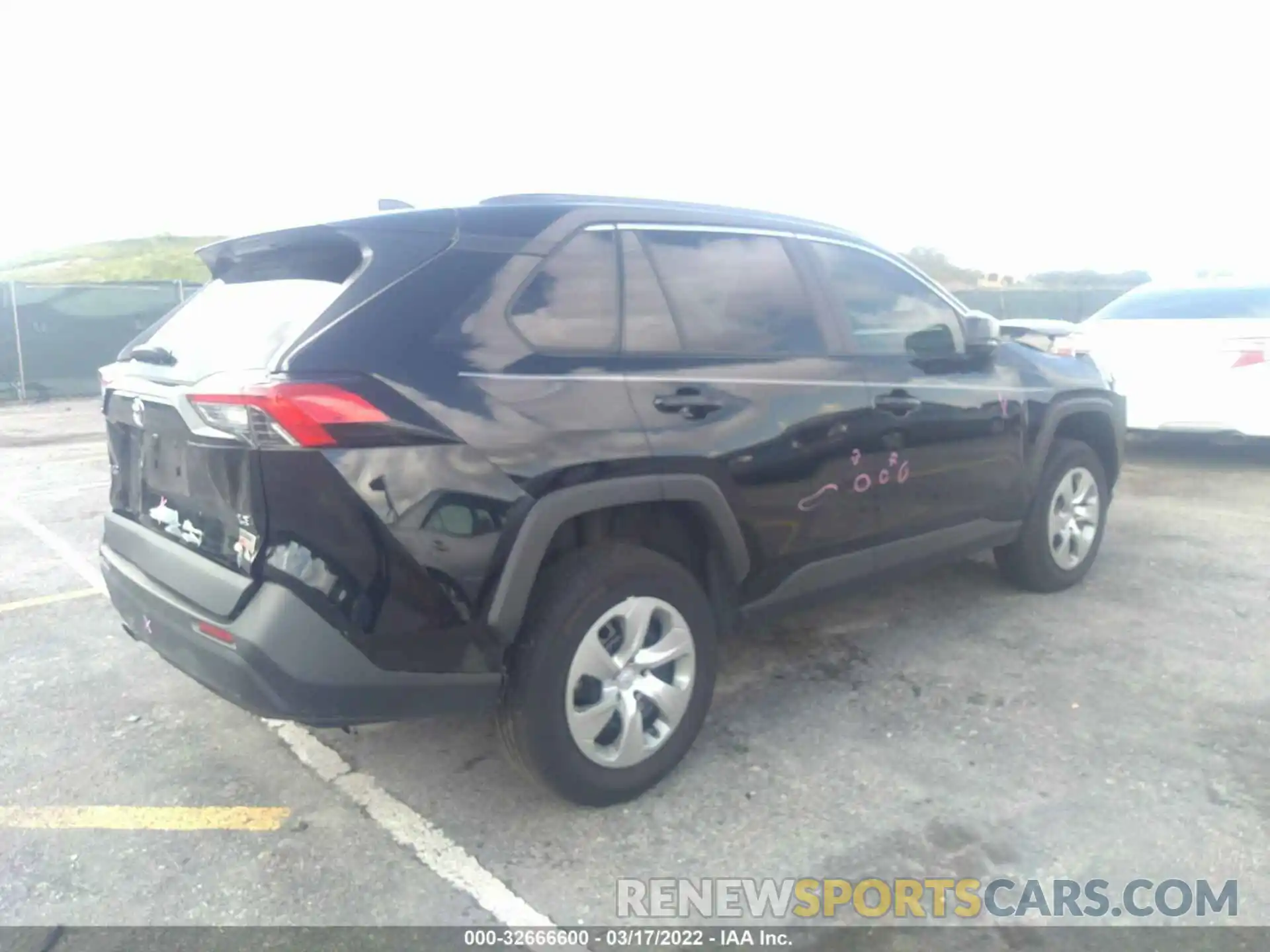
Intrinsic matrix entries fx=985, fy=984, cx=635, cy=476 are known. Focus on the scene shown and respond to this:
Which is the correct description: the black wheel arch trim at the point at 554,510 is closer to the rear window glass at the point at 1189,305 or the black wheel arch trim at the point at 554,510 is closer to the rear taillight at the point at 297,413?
the rear taillight at the point at 297,413

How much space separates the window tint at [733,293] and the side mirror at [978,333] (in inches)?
38.9

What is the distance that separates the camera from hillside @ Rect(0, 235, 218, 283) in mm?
31297

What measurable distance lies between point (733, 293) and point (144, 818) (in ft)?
8.28

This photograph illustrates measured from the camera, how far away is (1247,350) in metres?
7.27

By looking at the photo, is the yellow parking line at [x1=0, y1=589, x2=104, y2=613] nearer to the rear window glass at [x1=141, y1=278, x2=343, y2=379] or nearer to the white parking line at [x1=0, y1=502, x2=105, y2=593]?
the white parking line at [x1=0, y1=502, x2=105, y2=593]

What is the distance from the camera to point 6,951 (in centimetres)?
243

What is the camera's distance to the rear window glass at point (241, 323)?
2.60 m

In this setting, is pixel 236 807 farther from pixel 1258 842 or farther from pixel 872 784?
pixel 1258 842

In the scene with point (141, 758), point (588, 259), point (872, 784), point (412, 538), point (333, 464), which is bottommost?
point (141, 758)

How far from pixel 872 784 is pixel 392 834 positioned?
149cm

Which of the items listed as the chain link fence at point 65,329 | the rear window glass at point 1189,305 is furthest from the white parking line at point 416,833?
the chain link fence at point 65,329

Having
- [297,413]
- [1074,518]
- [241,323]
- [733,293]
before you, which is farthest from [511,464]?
[1074,518]

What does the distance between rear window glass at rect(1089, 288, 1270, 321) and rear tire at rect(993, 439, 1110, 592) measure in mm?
3538

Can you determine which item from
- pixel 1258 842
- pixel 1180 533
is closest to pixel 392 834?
pixel 1258 842
